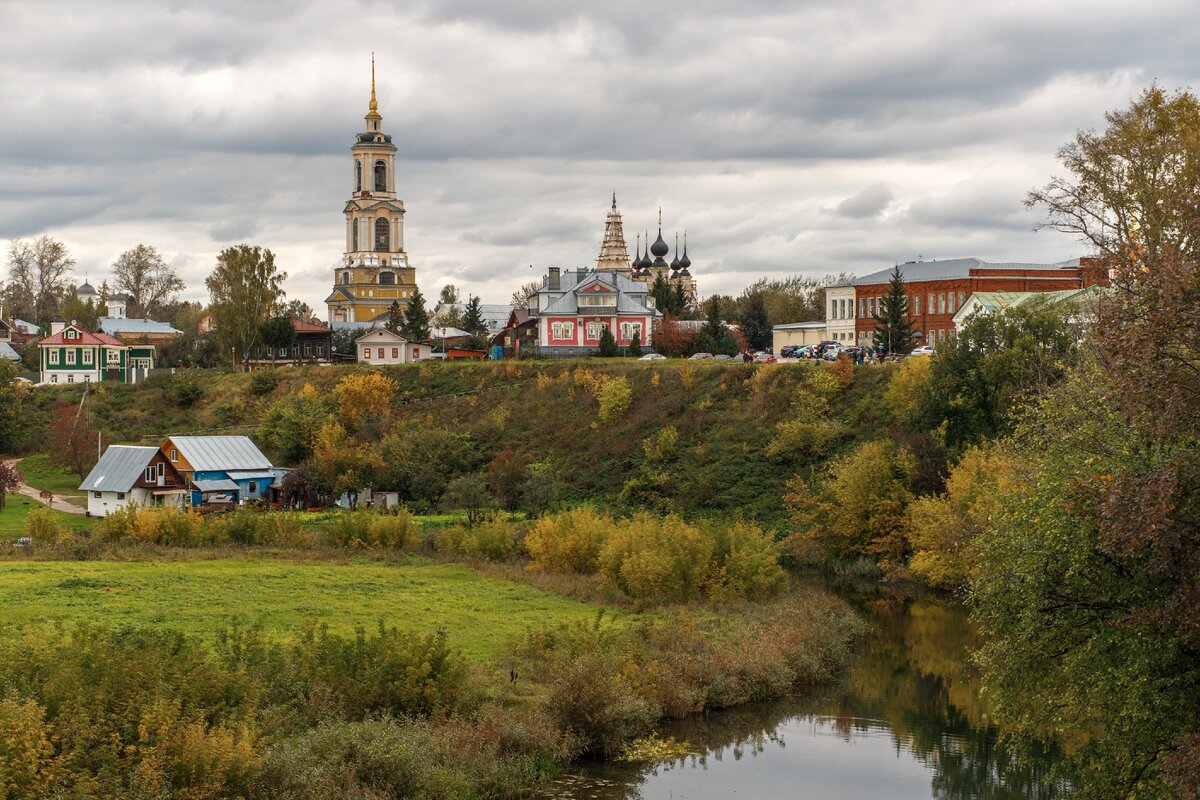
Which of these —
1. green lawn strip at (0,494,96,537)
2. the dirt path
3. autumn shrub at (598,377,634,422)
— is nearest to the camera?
green lawn strip at (0,494,96,537)

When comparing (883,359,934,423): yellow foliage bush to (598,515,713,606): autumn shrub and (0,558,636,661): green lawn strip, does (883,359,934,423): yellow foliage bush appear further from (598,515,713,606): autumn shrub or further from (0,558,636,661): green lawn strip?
(0,558,636,661): green lawn strip

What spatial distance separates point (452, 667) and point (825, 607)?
13.6 m

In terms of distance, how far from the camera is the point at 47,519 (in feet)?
137

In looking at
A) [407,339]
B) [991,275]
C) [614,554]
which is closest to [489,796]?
[614,554]

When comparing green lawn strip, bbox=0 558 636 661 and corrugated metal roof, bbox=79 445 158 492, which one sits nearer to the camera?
green lawn strip, bbox=0 558 636 661

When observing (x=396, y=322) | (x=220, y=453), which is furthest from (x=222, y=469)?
(x=396, y=322)

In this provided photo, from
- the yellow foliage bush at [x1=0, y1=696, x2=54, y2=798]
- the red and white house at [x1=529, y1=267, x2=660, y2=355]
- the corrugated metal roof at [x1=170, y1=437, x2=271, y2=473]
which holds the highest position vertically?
the red and white house at [x1=529, y1=267, x2=660, y2=355]

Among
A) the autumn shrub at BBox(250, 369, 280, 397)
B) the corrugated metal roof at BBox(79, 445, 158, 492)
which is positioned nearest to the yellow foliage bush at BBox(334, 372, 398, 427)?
the autumn shrub at BBox(250, 369, 280, 397)

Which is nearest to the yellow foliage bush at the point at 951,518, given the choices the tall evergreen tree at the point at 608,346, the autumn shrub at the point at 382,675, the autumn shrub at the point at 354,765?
the autumn shrub at the point at 382,675

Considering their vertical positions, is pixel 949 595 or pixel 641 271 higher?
pixel 641 271

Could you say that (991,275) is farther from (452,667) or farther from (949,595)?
(452,667)

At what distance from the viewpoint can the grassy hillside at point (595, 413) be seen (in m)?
51.6

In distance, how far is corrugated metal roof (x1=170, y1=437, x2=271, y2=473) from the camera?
53156 mm

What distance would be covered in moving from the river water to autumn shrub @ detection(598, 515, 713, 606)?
5680 millimetres
